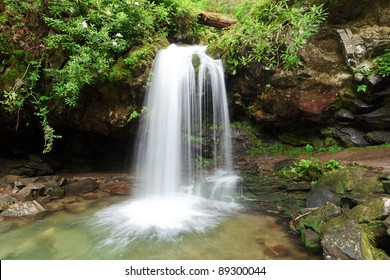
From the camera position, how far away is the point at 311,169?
→ 582 centimetres

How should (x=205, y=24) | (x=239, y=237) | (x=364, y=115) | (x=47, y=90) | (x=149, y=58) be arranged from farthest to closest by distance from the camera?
1. (x=205, y=24)
2. (x=149, y=58)
3. (x=47, y=90)
4. (x=364, y=115)
5. (x=239, y=237)

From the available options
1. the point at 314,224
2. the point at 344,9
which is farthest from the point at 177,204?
the point at 344,9

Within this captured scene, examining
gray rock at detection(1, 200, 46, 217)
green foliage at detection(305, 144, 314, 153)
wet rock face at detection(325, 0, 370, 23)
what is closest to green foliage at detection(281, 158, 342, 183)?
green foliage at detection(305, 144, 314, 153)

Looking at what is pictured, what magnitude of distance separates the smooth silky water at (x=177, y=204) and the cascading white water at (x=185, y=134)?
32 millimetres

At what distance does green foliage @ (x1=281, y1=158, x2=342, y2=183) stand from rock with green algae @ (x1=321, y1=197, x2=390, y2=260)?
203cm

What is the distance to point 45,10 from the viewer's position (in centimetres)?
691

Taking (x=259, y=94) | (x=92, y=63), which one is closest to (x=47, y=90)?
(x=92, y=63)

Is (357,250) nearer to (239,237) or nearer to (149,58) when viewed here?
(239,237)

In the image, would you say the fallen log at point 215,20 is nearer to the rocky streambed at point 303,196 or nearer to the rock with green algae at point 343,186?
the rocky streambed at point 303,196

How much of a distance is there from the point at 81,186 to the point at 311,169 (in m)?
6.51

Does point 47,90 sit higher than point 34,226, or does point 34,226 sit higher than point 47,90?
point 47,90

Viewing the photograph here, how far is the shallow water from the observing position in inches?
151

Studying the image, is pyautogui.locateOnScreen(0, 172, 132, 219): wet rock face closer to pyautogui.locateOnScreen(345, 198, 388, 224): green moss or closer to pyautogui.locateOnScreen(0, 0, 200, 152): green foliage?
pyautogui.locateOnScreen(0, 0, 200, 152): green foliage

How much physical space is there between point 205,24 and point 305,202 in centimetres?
848
